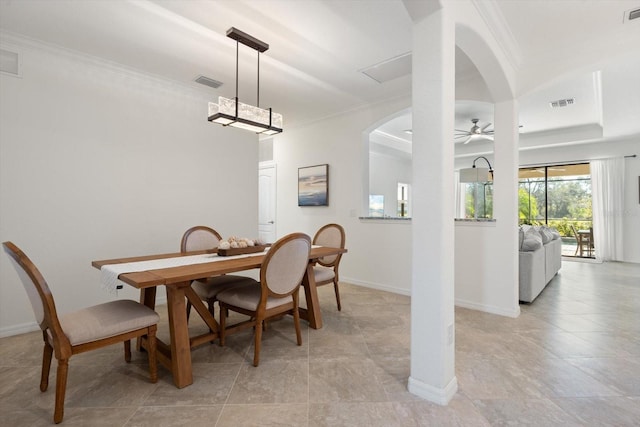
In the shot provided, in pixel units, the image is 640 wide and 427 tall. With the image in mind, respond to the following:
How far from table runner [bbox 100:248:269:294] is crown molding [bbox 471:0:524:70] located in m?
2.57

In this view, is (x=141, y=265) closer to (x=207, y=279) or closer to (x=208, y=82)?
(x=207, y=279)

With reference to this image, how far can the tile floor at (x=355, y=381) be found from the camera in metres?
1.62

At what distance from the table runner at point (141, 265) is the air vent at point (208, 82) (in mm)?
2138

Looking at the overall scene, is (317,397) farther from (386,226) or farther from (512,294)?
(386,226)

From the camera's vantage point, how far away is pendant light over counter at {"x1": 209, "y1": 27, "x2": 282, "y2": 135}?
2.53m

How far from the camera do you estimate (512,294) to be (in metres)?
3.11

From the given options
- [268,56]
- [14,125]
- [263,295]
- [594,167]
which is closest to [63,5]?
[14,125]

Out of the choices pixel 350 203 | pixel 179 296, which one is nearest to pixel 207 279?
pixel 179 296

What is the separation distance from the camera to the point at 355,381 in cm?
194

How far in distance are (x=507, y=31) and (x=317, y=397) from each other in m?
3.21

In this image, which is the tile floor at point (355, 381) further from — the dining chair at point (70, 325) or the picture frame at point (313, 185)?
the picture frame at point (313, 185)

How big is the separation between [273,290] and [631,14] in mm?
3466

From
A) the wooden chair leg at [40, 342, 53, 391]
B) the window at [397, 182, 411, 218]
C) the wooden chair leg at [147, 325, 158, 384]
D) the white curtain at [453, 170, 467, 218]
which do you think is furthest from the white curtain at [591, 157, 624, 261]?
the wooden chair leg at [40, 342, 53, 391]

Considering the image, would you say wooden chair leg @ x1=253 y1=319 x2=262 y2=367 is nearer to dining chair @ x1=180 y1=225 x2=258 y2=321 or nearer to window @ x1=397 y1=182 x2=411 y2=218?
dining chair @ x1=180 y1=225 x2=258 y2=321
